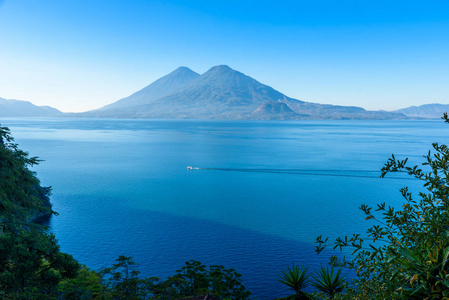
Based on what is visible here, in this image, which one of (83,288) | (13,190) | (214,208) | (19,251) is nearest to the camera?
(19,251)

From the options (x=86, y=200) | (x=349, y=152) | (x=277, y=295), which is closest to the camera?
(x=277, y=295)

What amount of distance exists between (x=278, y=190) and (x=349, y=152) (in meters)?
42.8

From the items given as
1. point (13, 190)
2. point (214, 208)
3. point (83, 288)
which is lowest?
point (214, 208)

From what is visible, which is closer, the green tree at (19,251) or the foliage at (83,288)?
the green tree at (19,251)

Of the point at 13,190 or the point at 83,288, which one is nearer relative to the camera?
the point at 13,190

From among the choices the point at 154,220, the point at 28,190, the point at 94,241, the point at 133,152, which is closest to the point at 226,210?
the point at 154,220

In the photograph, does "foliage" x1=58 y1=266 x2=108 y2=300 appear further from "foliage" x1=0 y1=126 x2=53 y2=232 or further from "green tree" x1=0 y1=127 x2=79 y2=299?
"foliage" x1=0 y1=126 x2=53 y2=232

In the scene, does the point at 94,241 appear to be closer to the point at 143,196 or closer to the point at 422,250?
the point at 143,196

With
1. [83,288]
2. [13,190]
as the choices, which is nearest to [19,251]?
[13,190]

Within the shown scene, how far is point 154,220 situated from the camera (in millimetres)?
30516

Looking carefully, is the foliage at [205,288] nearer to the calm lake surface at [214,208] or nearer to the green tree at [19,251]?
the calm lake surface at [214,208]

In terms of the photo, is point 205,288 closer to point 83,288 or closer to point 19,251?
point 83,288

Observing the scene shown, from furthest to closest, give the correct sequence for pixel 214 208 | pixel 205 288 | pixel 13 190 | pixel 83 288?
pixel 214 208 < pixel 205 288 < pixel 83 288 < pixel 13 190

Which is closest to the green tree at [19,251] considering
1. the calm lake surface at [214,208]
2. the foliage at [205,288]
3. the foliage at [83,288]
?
the foliage at [83,288]
